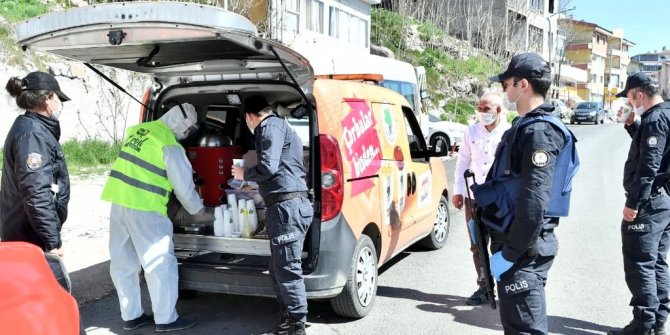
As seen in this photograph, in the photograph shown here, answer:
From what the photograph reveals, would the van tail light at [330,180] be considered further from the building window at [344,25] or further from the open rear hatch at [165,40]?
the building window at [344,25]

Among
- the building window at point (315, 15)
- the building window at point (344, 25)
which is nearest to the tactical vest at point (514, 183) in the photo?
the building window at point (315, 15)

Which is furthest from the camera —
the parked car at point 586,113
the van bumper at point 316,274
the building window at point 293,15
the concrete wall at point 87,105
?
the parked car at point 586,113

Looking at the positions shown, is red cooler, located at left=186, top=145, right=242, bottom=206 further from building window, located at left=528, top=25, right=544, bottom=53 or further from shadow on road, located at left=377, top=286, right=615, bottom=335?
building window, located at left=528, top=25, right=544, bottom=53

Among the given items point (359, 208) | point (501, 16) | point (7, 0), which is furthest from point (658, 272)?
point (501, 16)

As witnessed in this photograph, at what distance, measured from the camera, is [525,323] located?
289cm

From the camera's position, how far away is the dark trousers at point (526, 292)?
2.90 m

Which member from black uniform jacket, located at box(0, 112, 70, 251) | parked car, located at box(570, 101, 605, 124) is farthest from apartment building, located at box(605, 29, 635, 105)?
black uniform jacket, located at box(0, 112, 70, 251)

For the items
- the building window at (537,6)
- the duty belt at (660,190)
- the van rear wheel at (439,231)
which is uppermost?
the building window at (537,6)

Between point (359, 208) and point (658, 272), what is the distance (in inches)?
87.5

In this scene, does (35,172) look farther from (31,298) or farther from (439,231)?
(439,231)

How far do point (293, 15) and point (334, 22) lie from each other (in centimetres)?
458

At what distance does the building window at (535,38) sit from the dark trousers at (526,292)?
50.1 m

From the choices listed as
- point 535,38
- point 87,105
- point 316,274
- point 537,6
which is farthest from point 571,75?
point 316,274

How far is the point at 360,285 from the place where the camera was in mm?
4523
